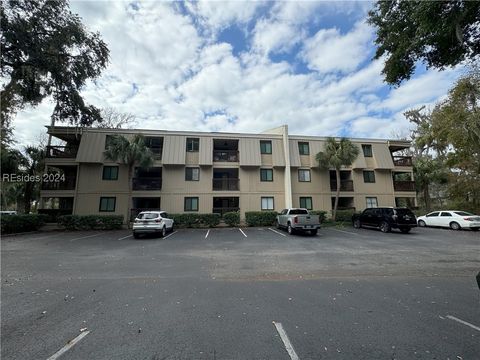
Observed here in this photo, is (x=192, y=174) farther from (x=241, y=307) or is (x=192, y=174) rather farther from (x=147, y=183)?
(x=241, y=307)

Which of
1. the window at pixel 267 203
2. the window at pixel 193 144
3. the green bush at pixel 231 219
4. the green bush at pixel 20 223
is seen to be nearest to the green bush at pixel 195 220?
the green bush at pixel 231 219

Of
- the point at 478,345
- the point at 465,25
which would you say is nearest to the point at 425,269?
the point at 478,345

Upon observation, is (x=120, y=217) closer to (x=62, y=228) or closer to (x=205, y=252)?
(x=62, y=228)

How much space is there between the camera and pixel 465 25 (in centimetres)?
711

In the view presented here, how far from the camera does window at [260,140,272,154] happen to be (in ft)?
80.4

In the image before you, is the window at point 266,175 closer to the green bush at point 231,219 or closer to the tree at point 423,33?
the green bush at point 231,219

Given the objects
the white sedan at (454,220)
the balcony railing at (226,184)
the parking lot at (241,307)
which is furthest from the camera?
the balcony railing at (226,184)

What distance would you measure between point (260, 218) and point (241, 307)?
16.7m

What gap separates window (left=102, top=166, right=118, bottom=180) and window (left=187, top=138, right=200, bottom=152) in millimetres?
7267

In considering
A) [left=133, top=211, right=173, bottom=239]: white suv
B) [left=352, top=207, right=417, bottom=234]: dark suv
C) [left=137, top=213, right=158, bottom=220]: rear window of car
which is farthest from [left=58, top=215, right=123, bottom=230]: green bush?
[left=352, top=207, right=417, bottom=234]: dark suv

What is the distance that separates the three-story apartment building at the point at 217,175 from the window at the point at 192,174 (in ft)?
0.32

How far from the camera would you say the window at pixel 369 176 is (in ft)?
83.1

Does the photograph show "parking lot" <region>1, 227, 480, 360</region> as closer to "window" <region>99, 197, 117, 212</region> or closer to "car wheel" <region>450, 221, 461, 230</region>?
"car wheel" <region>450, 221, 461, 230</region>

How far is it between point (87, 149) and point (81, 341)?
2251cm
